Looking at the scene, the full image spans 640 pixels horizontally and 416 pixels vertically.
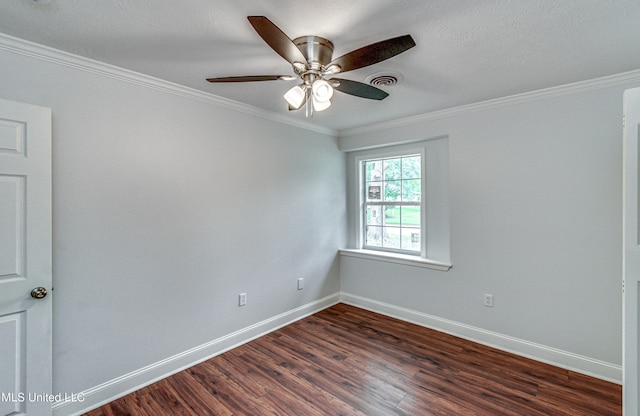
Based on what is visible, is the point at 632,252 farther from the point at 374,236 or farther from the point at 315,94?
the point at 374,236

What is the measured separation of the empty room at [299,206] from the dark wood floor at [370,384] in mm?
20

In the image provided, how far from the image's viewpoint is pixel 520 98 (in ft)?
8.91

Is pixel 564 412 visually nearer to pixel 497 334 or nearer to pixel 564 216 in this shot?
pixel 497 334

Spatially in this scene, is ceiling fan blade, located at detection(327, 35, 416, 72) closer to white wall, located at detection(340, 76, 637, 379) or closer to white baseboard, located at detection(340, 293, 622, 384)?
white wall, located at detection(340, 76, 637, 379)

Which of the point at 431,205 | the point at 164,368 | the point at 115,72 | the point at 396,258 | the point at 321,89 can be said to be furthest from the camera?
the point at 396,258

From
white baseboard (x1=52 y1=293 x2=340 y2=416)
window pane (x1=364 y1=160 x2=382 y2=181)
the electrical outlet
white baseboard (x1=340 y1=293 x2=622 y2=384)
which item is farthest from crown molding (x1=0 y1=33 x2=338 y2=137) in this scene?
the electrical outlet

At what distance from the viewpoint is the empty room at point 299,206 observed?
5.54 feet

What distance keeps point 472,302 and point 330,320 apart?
5.22 ft

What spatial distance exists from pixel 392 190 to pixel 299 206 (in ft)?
4.20

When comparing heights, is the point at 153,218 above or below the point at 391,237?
above

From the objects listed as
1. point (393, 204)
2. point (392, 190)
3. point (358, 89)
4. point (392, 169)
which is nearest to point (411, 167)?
point (392, 169)

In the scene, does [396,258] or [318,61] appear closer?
[318,61]

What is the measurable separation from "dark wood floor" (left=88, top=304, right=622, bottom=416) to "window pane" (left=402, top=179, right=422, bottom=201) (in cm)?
163

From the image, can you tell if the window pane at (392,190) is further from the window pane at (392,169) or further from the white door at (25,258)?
the white door at (25,258)
